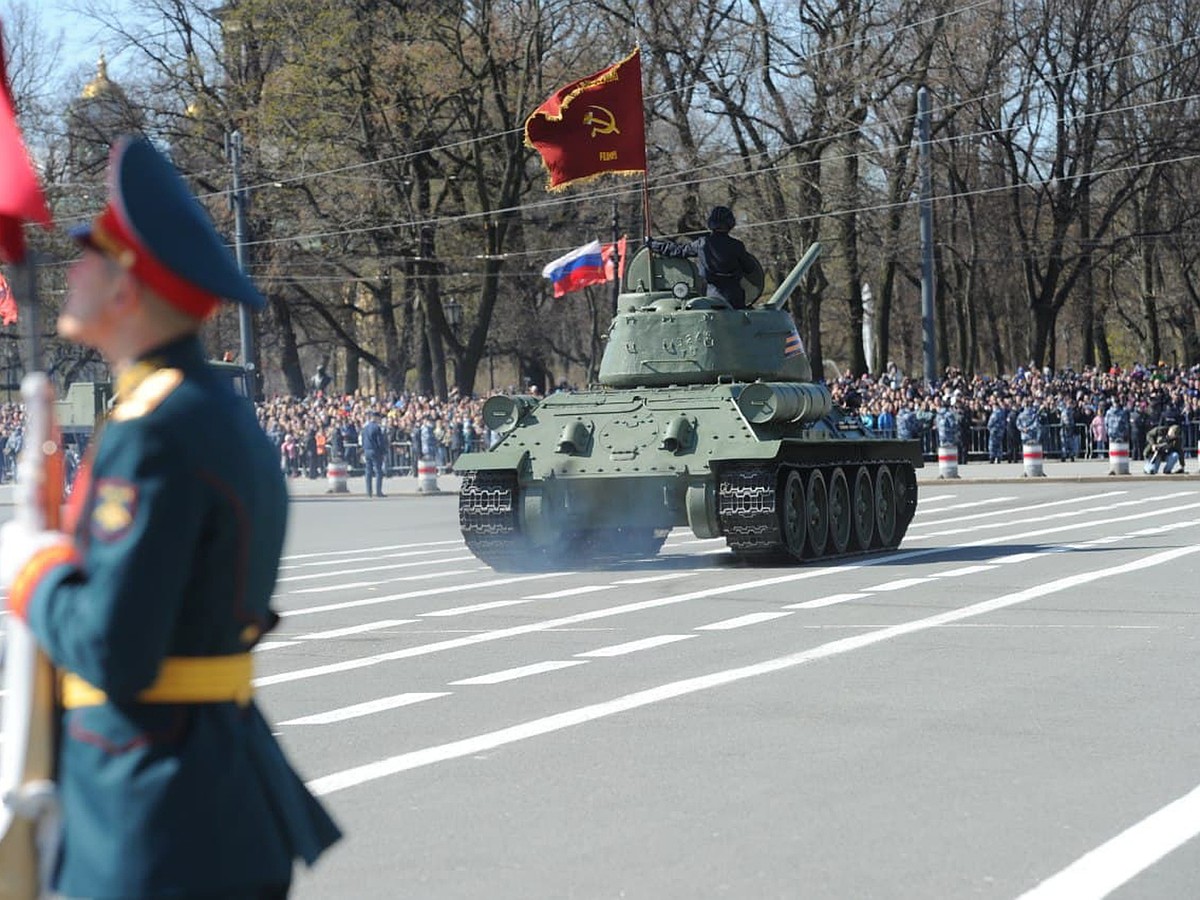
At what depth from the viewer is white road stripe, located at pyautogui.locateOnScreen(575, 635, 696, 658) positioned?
1295 centimetres

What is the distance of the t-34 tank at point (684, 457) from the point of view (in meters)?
19.7

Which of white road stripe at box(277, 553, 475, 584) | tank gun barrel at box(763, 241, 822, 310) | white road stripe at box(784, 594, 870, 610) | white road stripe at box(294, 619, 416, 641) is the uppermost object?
tank gun barrel at box(763, 241, 822, 310)

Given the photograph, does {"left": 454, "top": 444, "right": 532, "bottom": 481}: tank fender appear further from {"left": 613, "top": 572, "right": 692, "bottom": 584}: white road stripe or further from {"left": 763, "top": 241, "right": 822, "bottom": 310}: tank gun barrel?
{"left": 763, "top": 241, "right": 822, "bottom": 310}: tank gun barrel

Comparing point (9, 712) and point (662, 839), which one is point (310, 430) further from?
point (9, 712)

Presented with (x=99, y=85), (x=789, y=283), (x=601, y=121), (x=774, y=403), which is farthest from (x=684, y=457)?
(x=99, y=85)

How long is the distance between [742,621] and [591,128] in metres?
14.4

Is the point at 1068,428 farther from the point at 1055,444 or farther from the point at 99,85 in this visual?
the point at 99,85

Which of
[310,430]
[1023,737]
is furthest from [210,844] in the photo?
[310,430]

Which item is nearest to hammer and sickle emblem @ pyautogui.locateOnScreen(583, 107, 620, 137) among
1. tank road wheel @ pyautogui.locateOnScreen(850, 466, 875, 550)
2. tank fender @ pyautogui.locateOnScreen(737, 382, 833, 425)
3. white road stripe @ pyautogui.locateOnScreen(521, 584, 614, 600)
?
tank road wheel @ pyautogui.locateOnScreen(850, 466, 875, 550)

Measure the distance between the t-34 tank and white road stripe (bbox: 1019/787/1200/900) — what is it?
37.3 feet

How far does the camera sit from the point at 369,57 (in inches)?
2073

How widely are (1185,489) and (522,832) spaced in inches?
1094

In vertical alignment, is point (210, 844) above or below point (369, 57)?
below

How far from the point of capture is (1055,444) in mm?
43312
